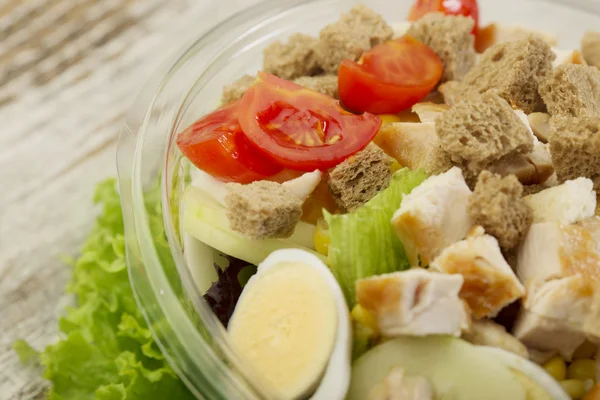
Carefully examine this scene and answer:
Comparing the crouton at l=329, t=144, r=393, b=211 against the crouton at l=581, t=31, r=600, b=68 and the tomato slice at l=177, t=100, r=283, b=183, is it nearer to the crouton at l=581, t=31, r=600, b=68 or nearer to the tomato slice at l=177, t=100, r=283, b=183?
the tomato slice at l=177, t=100, r=283, b=183

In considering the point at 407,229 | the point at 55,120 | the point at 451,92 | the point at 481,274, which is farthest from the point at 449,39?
the point at 55,120

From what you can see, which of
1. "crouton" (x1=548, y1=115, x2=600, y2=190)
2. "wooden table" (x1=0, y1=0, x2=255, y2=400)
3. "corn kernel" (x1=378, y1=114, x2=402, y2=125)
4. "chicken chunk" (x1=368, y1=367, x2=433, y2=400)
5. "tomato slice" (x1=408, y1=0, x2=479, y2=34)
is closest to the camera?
"chicken chunk" (x1=368, y1=367, x2=433, y2=400)

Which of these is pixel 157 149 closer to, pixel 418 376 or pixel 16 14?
pixel 418 376

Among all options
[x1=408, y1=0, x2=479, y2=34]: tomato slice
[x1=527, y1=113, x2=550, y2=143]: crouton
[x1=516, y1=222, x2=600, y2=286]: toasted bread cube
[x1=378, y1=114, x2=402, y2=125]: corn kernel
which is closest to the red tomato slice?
[x1=378, y1=114, x2=402, y2=125]: corn kernel

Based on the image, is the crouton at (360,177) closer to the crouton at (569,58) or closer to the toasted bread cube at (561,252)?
the toasted bread cube at (561,252)

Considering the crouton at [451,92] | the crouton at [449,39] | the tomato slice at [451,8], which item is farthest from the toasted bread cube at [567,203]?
the tomato slice at [451,8]
